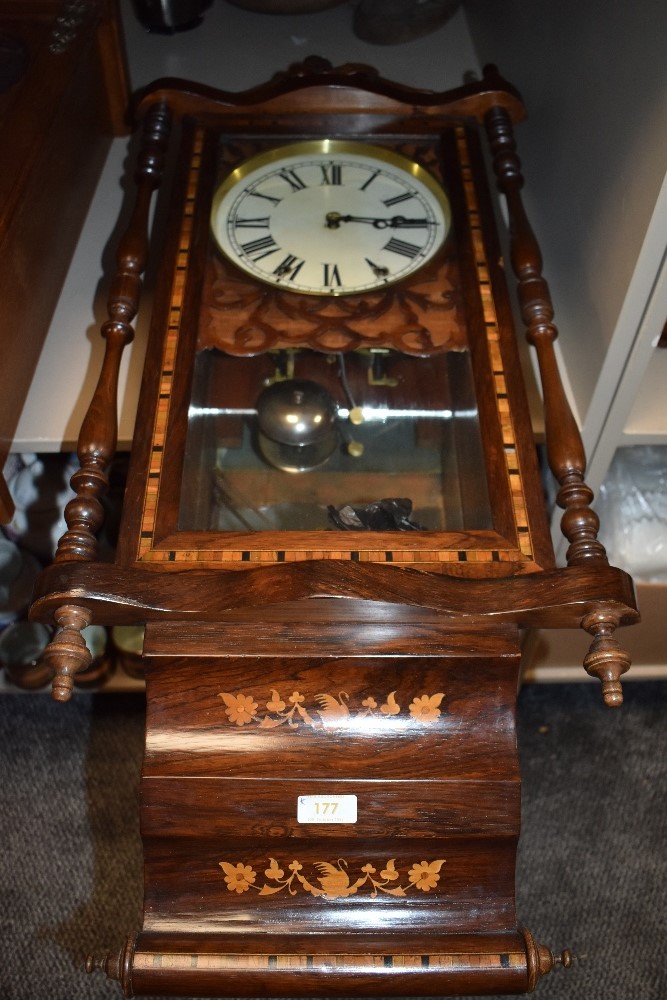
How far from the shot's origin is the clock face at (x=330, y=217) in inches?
40.3

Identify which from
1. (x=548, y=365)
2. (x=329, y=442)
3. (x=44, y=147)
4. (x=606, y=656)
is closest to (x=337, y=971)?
(x=606, y=656)

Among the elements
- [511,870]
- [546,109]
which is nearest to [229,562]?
[511,870]

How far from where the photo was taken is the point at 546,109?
3.91 feet

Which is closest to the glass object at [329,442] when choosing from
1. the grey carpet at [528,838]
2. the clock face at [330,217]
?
the clock face at [330,217]

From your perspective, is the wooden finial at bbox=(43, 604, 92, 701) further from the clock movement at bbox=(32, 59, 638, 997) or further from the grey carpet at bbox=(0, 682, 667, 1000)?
the grey carpet at bbox=(0, 682, 667, 1000)

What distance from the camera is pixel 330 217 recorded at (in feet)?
3.54

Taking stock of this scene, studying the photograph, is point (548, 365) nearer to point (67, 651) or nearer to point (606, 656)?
point (606, 656)

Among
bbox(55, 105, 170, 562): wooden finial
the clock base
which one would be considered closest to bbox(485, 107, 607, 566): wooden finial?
the clock base

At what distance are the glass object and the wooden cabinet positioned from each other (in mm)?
219

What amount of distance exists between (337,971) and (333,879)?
67 mm

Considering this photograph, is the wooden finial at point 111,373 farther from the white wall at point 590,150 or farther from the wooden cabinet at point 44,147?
the white wall at point 590,150

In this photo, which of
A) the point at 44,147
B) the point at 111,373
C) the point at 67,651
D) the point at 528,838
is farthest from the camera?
the point at 528,838

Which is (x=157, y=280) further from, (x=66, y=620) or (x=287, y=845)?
(x=287, y=845)

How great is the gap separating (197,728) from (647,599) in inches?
25.4
